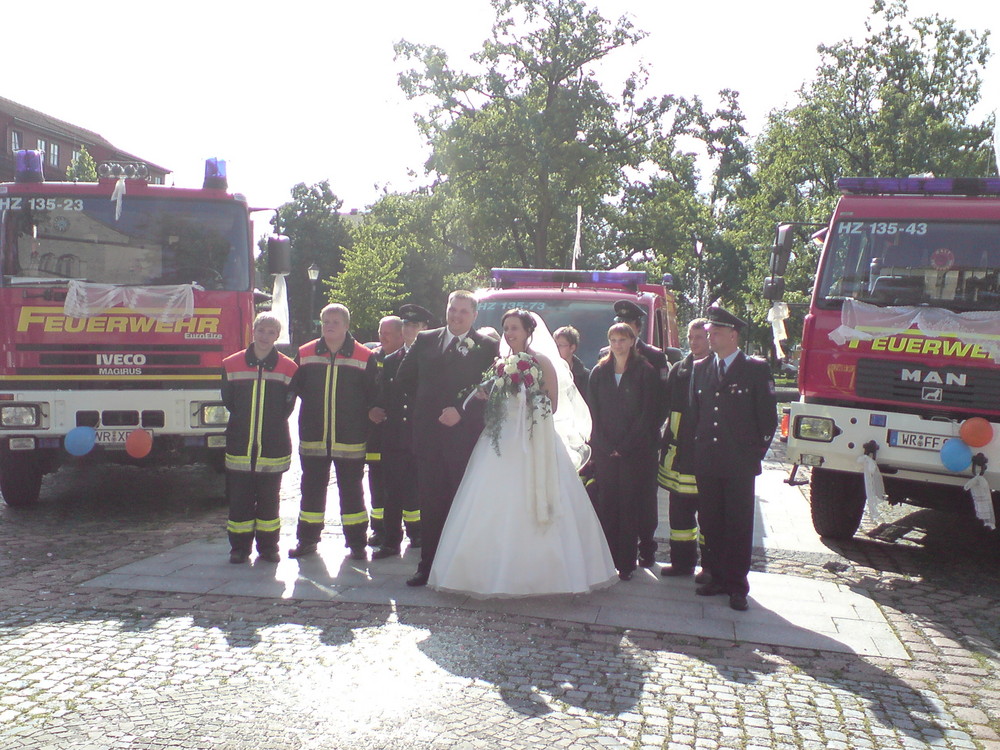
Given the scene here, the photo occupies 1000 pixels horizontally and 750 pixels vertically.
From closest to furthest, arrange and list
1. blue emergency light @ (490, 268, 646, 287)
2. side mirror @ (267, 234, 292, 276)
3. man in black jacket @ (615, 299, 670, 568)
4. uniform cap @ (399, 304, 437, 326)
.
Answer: man in black jacket @ (615, 299, 670, 568) < uniform cap @ (399, 304, 437, 326) < side mirror @ (267, 234, 292, 276) < blue emergency light @ (490, 268, 646, 287)

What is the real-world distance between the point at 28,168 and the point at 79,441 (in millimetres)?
2626

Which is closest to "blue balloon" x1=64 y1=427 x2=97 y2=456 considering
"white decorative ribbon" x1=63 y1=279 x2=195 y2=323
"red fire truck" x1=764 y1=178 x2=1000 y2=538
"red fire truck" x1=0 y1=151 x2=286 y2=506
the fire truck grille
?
"red fire truck" x1=0 y1=151 x2=286 y2=506

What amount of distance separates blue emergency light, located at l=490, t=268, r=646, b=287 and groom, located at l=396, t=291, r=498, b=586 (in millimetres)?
4596

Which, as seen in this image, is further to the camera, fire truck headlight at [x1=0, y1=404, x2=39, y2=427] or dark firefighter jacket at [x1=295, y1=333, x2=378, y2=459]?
fire truck headlight at [x1=0, y1=404, x2=39, y2=427]

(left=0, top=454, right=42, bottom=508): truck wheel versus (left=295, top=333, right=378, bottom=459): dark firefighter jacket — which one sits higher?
(left=295, top=333, right=378, bottom=459): dark firefighter jacket

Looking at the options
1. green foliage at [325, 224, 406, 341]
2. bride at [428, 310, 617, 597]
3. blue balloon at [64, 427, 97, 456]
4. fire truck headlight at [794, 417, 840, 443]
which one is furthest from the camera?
green foliage at [325, 224, 406, 341]

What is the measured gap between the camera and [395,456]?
7.45 meters

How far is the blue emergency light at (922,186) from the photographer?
7629 mm

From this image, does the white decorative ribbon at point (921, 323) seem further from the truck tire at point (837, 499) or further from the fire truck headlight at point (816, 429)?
the truck tire at point (837, 499)

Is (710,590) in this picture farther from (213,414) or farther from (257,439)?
(213,414)

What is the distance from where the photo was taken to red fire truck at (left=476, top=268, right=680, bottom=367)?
999 cm

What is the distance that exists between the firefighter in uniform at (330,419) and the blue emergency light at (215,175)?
268 cm

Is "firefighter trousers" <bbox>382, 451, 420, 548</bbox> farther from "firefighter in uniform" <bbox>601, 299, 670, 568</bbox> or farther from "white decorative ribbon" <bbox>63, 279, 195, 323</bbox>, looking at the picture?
"white decorative ribbon" <bbox>63, 279, 195, 323</bbox>

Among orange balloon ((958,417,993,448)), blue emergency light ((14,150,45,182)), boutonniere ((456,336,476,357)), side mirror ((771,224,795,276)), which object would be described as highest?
blue emergency light ((14,150,45,182))
